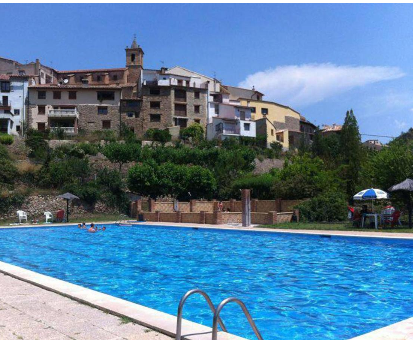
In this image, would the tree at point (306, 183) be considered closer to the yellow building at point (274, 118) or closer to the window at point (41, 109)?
the yellow building at point (274, 118)

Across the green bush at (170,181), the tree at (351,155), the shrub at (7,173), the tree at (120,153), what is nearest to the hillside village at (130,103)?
the tree at (120,153)

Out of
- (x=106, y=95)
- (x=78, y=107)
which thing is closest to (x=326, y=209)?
(x=106, y=95)

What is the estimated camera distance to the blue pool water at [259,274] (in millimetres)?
7496

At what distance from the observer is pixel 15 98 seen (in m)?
57.2

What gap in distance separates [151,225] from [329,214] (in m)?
11.0

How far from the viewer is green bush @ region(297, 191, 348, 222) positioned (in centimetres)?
2495

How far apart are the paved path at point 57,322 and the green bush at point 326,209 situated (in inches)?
812

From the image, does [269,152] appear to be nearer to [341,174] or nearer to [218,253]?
[341,174]

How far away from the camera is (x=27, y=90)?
57.8 m

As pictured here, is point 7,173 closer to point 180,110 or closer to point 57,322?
point 180,110

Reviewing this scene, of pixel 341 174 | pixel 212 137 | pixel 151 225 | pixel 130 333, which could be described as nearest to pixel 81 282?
pixel 130 333

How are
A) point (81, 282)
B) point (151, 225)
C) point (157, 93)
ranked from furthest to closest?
point (157, 93) < point (151, 225) < point (81, 282)

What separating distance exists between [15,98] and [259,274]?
5484 centimetres

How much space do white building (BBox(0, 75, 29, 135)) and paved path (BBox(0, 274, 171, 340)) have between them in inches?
2140
